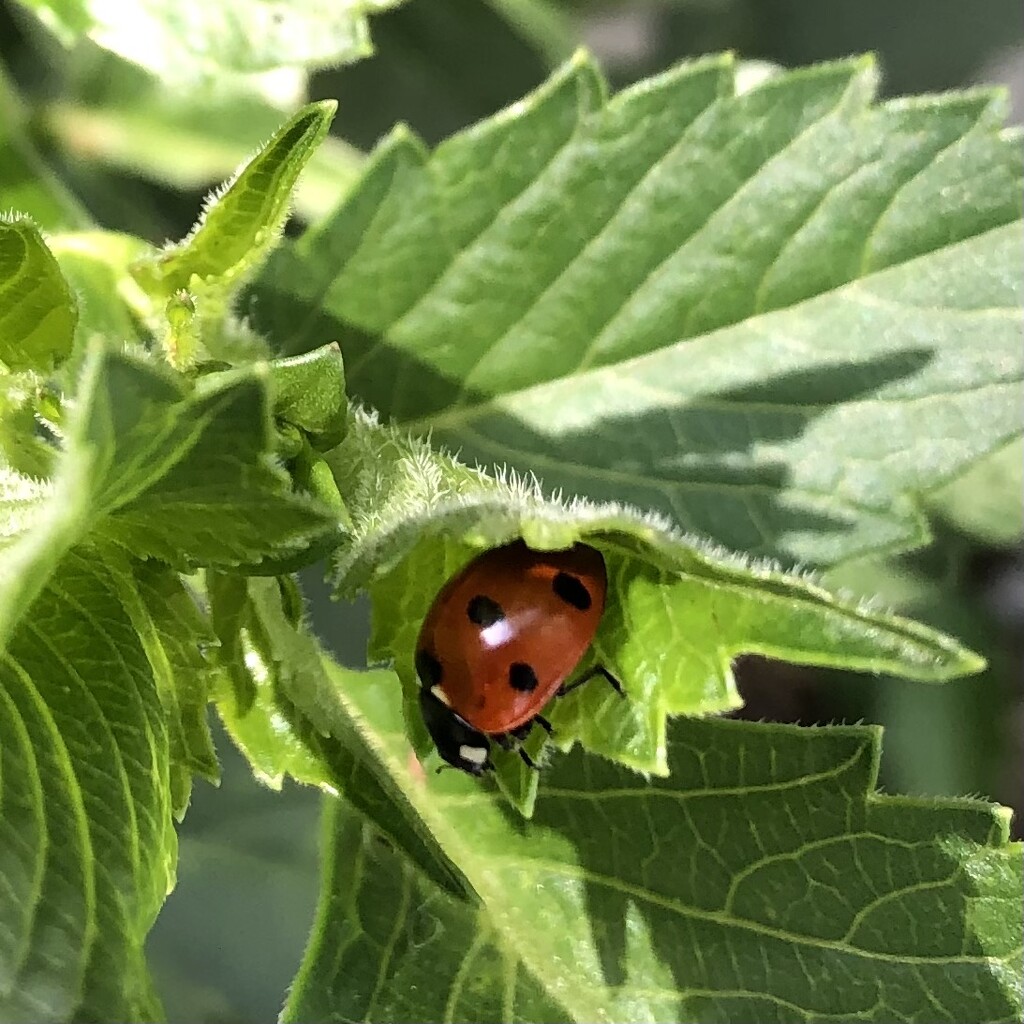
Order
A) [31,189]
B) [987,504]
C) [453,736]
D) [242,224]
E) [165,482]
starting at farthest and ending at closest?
[987,504] < [31,189] < [453,736] < [242,224] < [165,482]

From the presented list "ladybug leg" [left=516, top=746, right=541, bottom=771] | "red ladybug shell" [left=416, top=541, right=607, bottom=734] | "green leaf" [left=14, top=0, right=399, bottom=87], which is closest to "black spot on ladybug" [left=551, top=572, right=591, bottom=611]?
"red ladybug shell" [left=416, top=541, right=607, bottom=734]

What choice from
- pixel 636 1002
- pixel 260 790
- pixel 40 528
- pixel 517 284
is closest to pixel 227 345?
pixel 517 284

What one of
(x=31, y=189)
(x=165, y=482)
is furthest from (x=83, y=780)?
(x=31, y=189)

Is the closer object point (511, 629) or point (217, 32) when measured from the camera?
point (511, 629)

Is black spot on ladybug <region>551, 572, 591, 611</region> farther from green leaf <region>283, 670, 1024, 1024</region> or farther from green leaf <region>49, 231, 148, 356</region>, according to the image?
green leaf <region>49, 231, 148, 356</region>

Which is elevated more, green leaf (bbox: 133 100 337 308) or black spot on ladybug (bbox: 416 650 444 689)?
green leaf (bbox: 133 100 337 308)

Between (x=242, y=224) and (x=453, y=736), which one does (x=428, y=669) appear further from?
(x=242, y=224)
